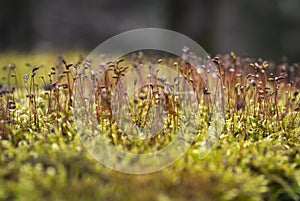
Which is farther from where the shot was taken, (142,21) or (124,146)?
(142,21)

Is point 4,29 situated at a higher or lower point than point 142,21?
lower

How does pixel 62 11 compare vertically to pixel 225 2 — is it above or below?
above

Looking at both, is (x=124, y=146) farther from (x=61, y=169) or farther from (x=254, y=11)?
(x=254, y=11)

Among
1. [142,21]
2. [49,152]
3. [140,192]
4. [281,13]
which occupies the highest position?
[142,21]

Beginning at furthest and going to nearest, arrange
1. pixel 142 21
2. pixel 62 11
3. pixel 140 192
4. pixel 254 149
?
pixel 142 21
pixel 62 11
pixel 254 149
pixel 140 192

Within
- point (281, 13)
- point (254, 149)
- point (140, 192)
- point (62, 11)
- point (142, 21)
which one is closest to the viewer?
point (140, 192)

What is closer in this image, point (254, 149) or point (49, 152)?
point (49, 152)

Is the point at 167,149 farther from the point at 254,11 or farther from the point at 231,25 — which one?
the point at 231,25

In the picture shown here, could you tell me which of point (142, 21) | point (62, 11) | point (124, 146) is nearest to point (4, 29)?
point (62, 11)

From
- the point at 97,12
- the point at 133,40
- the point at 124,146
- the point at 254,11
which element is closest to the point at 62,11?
the point at 97,12
